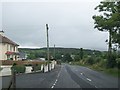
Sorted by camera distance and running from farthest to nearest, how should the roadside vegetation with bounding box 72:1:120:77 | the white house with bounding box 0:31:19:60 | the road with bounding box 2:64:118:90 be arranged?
the white house with bounding box 0:31:19:60 → the roadside vegetation with bounding box 72:1:120:77 → the road with bounding box 2:64:118:90

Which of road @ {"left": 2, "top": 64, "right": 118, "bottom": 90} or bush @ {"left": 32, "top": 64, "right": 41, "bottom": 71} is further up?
road @ {"left": 2, "top": 64, "right": 118, "bottom": 90}

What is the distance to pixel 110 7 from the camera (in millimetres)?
48531

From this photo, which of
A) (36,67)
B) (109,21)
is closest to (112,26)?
(109,21)

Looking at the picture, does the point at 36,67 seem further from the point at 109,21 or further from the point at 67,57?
the point at 67,57

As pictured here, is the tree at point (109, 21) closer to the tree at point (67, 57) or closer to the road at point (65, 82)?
the road at point (65, 82)

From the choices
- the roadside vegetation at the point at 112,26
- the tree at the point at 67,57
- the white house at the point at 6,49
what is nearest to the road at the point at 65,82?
the roadside vegetation at the point at 112,26

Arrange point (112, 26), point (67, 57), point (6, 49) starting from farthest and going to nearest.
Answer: point (67, 57), point (6, 49), point (112, 26)

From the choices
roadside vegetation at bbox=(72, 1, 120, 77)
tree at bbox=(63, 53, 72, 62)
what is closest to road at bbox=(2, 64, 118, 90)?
roadside vegetation at bbox=(72, 1, 120, 77)

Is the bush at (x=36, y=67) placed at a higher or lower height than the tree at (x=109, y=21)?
lower

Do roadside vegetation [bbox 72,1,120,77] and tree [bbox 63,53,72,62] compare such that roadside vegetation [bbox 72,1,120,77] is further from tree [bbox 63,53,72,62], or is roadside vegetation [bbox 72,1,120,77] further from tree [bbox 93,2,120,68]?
tree [bbox 63,53,72,62]

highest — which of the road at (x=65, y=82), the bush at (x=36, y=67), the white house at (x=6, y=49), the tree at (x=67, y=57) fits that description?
the white house at (x=6, y=49)

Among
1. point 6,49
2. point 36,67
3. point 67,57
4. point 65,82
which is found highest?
point 6,49

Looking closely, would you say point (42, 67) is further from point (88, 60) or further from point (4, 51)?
point (88, 60)

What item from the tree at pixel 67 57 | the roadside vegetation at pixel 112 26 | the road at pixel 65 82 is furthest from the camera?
the tree at pixel 67 57
